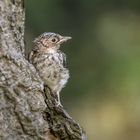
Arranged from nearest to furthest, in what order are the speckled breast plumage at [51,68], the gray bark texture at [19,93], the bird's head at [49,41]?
the gray bark texture at [19,93] → the speckled breast plumage at [51,68] → the bird's head at [49,41]

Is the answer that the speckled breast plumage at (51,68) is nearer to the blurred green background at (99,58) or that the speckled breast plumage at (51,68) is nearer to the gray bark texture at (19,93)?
the gray bark texture at (19,93)

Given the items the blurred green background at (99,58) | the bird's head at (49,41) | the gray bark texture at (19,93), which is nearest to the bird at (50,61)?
the bird's head at (49,41)

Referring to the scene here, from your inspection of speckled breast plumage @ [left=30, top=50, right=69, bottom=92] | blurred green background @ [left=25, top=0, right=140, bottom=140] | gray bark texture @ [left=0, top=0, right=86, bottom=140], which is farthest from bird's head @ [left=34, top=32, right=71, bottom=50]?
blurred green background @ [left=25, top=0, right=140, bottom=140]

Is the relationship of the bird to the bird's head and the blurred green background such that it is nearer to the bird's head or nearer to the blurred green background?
the bird's head

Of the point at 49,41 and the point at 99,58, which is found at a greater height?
the point at 99,58

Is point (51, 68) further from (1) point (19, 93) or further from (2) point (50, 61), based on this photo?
(1) point (19, 93)

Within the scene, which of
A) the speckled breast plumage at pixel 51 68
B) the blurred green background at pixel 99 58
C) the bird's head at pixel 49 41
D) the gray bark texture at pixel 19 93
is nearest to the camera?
the gray bark texture at pixel 19 93

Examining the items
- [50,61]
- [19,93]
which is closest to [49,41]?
[50,61]
